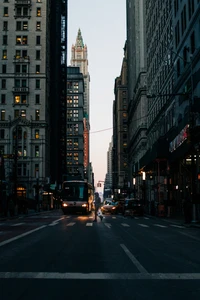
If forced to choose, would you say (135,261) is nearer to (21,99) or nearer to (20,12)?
(21,99)

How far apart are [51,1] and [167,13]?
55238mm

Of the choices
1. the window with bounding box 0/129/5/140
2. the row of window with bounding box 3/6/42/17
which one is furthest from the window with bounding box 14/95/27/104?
the row of window with bounding box 3/6/42/17

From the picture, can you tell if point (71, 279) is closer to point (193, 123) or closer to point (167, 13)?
point (193, 123)

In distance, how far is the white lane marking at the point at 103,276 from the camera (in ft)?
25.3

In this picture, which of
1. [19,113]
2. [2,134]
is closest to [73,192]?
[2,134]

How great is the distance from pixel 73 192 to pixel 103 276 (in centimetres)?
3413

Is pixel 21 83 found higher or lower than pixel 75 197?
higher

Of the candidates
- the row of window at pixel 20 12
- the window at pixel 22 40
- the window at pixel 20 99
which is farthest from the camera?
the row of window at pixel 20 12

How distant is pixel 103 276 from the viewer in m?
7.89

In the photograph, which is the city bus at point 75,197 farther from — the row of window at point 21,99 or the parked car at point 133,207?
the row of window at point 21,99

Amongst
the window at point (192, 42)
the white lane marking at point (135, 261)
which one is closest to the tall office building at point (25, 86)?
the window at point (192, 42)

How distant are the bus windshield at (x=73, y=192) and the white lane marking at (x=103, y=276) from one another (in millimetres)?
33788

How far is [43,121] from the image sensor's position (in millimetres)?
89375

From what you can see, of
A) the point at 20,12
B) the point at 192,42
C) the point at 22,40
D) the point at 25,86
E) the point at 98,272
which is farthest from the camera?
the point at 20,12
